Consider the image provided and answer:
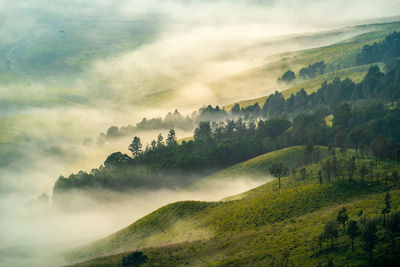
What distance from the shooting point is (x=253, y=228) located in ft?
396

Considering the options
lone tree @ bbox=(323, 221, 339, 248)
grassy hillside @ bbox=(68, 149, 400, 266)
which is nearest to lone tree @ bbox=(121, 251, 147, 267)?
grassy hillside @ bbox=(68, 149, 400, 266)

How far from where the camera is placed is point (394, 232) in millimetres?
80125

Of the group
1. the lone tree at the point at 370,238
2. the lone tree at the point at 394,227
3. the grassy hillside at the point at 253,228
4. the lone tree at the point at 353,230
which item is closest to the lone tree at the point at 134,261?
the grassy hillside at the point at 253,228

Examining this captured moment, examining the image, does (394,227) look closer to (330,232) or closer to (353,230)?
(353,230)

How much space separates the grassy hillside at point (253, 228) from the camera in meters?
95.9

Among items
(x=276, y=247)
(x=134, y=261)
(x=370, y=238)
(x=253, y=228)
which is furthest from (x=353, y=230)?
(x=134, y=261)

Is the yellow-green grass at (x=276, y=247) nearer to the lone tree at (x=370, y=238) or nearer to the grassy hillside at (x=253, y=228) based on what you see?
the grassy hillside at (x=253, y=228)

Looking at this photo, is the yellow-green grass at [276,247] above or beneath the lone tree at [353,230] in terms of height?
beneath

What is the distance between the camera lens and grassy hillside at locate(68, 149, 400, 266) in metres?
95.9

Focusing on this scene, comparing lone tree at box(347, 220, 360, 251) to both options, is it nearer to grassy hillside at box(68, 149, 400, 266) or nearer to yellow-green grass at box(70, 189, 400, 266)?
yellow-green grass at box(70, 189, 400, 266)

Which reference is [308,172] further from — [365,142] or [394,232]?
[394,232]

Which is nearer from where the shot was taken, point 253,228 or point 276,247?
point 276,247

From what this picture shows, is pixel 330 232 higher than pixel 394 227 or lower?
lower

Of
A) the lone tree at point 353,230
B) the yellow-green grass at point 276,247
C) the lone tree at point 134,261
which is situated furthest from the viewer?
the lone tree at point 134,261
